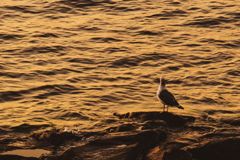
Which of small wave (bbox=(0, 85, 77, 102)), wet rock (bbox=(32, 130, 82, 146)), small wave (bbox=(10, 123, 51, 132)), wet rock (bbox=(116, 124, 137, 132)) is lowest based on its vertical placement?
small wave (bbox=(10, 123, 51, 132))

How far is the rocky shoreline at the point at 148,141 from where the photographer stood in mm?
10938

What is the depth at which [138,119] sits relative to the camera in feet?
44.1

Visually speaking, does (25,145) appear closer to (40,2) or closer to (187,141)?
(187,141)

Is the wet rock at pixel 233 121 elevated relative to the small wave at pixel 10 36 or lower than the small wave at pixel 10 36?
lower

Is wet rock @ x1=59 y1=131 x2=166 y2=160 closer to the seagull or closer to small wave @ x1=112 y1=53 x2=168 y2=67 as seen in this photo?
the seagull

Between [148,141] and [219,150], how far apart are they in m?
1.60

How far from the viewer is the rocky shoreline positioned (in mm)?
10938

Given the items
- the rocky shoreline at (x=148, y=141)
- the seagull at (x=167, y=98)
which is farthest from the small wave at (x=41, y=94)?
the seagull at (x=167, y=98)

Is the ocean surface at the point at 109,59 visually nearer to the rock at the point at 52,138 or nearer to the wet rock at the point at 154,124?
the rock at the point at 52,138

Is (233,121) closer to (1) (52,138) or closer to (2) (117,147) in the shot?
(2) (117,147)

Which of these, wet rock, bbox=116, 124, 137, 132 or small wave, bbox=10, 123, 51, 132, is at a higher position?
wet rock, bbox=116, 124, 137, 132

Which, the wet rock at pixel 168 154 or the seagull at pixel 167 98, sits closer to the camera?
the wet rock at pixel 168 154

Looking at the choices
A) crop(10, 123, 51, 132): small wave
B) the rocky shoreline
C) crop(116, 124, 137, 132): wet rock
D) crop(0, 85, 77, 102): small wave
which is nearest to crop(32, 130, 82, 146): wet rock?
the rocky shoreline

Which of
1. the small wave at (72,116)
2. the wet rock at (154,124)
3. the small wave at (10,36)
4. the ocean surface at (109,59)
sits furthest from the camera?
the small wave at (10,36)
